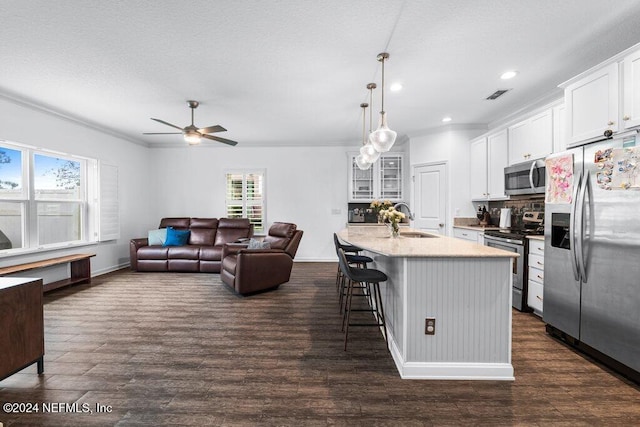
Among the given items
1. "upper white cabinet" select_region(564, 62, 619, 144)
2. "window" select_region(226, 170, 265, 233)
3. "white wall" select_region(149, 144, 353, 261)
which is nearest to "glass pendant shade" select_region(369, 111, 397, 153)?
"upper white cabinet" select_region(564, 62, 619, 144)

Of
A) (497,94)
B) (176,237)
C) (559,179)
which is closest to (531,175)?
(559,179)

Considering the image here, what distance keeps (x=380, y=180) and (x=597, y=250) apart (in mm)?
4241

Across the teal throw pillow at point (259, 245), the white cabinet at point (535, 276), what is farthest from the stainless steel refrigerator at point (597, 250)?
the teal throw pillow at point (259, 245)

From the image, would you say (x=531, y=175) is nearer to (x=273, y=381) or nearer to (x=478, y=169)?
(x=478, y=169)

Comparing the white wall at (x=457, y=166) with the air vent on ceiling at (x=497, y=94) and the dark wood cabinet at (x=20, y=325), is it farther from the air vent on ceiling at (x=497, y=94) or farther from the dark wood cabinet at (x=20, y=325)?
the dark wood cabinet at (x=20, y=325)

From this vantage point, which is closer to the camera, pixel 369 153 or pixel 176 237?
pixel 369 153

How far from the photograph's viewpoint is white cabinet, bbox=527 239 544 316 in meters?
3.08

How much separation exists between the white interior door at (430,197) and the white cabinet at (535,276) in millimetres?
1936

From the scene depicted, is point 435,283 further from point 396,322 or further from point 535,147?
point 535,147

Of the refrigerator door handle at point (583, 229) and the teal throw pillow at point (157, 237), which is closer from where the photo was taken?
the refrigerator door handle at point (583, 229)

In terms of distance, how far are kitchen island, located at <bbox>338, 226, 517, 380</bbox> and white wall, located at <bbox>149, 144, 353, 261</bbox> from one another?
4365 mm

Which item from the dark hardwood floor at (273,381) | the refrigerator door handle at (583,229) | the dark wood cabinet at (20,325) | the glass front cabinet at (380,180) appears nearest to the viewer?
the dark hardwood floor at (273,381)

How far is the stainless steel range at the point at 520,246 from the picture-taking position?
3307 millimetres

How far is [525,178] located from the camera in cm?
369
